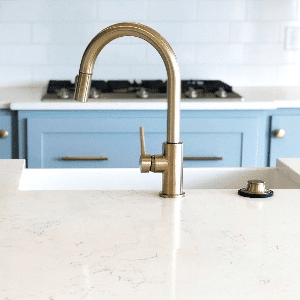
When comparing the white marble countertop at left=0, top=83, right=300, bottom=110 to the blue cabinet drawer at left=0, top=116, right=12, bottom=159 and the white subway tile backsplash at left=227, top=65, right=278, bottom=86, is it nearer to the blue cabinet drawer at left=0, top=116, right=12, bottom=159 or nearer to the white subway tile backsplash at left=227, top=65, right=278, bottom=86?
the blue cabinet drawer at left=0, top=116, right=12, bottom=159

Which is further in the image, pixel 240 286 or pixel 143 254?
pixel 143 254

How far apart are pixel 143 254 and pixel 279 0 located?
8.17ft

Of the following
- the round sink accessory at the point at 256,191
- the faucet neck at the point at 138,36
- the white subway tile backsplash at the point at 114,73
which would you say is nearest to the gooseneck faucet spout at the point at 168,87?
the faucet neck at the point at 138,36

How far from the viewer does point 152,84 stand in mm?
2949

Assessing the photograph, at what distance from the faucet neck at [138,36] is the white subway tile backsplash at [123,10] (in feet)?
6.39

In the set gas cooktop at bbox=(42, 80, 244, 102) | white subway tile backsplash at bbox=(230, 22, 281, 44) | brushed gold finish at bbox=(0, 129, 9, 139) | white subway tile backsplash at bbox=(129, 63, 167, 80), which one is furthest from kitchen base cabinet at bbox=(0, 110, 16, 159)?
white subway tile backsplash at bbox=(230, 22, 281, 44)

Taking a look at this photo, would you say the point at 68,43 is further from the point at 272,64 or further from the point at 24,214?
the point at 24,214

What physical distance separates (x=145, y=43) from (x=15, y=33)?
0.67 meters

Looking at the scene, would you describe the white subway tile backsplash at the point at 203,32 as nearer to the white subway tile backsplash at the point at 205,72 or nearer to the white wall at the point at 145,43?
the white wall at the point at 145,43

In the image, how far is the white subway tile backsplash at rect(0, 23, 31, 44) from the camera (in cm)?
307

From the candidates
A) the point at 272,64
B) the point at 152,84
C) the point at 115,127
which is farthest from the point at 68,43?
the point at 272,64

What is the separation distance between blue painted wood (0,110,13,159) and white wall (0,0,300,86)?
0.57m

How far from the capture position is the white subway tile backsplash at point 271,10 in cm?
313

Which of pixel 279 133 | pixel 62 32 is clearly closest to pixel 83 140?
pixel 62 32
